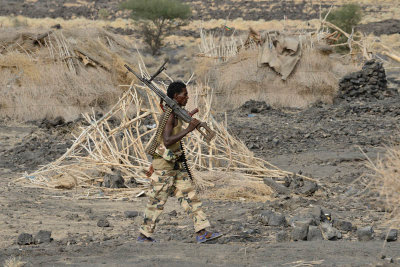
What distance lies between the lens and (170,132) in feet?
16.4

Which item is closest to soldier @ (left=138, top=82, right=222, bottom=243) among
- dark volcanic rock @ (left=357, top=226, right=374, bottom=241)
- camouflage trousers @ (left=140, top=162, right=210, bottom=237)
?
camouflage trousers @ (left=140, top=162, right=210, bottom=237)

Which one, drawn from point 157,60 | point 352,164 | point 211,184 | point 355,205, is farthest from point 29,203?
point 157,60

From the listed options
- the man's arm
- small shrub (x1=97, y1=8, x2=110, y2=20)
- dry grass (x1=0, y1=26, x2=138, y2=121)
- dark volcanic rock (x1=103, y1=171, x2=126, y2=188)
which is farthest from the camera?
small shrub (x1=97, y1=8, x2=110, y2=20)

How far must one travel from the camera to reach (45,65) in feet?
43.7

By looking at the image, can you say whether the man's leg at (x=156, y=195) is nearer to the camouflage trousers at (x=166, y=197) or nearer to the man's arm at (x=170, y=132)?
the camouflage trousers at (x=166, y=197)

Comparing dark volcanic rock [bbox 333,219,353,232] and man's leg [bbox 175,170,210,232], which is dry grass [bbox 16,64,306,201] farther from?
man's leg [bbox 175,170,210,232]

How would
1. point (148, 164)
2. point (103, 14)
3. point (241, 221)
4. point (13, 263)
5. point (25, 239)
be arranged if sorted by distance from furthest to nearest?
point (103, 14)
point (148, 164)
point (241, 221)
point (25, 239)
point (13, 263)

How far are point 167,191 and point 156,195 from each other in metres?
0.09

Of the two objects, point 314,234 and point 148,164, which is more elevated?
point 314,234

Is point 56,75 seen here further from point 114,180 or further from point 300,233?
Answer: point 300,233

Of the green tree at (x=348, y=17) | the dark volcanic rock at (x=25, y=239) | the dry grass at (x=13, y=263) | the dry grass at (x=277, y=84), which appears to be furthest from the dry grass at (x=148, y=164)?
the green tree at (x=348, y=17)

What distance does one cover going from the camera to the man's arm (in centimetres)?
487

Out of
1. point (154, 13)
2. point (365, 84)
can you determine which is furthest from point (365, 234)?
point (154, 13)

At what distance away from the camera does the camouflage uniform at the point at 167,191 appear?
502 cm
